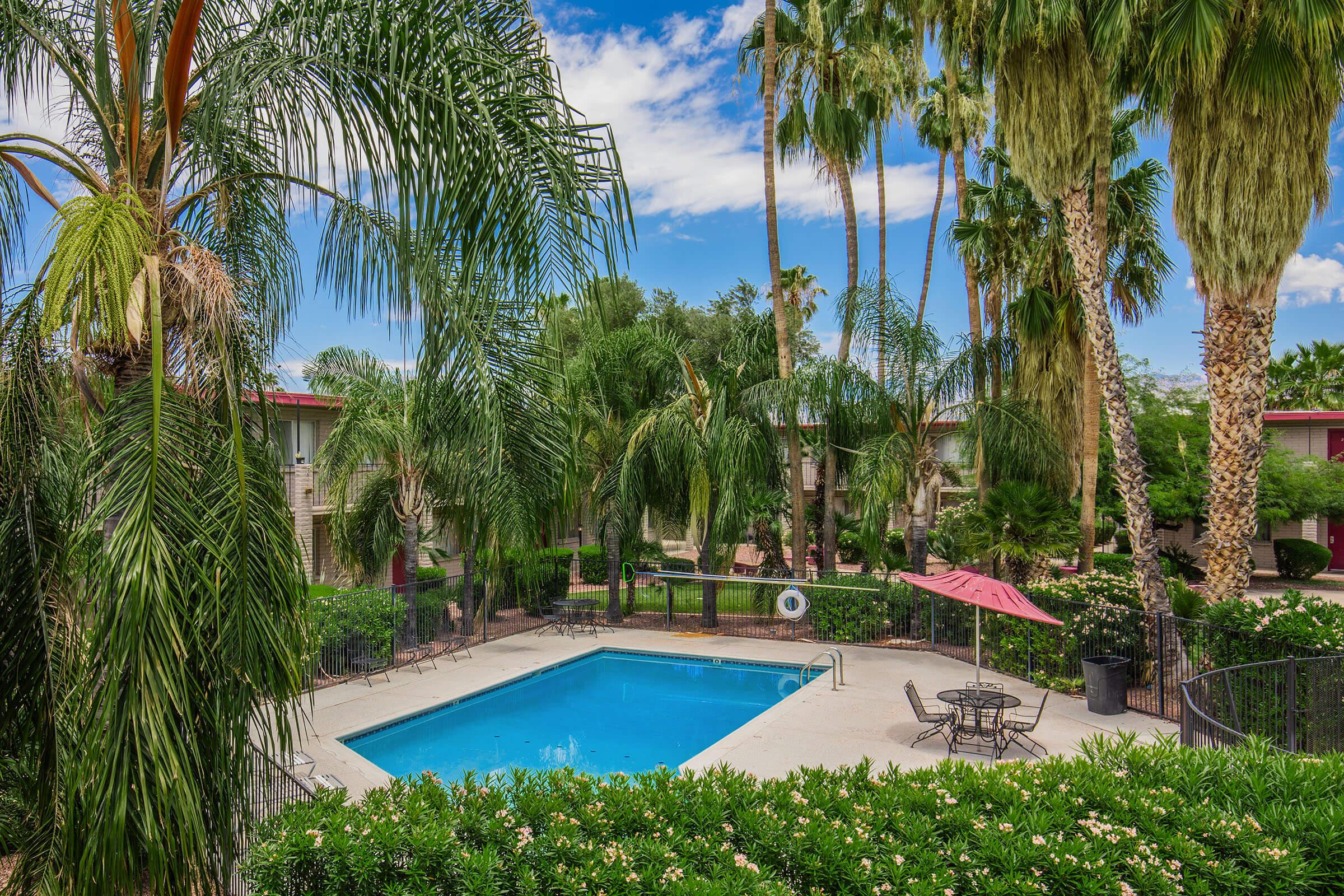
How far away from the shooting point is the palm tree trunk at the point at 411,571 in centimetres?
1571

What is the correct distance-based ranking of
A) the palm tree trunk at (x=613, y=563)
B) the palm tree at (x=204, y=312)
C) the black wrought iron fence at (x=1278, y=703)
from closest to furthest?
the palm tree at (x=204, y=312) → the black wrought iron fence at (x=1278, y=703) → the palm tree trunk at (x=613, y=563)

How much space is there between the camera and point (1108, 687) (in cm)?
1191

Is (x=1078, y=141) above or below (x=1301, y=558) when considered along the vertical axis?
above

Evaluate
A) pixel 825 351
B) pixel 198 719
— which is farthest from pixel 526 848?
pixel 825 351

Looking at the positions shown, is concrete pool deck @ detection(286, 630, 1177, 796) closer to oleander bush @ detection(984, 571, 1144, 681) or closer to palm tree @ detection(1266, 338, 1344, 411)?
oleander bush @ detection(984, 571, 1144, 681)

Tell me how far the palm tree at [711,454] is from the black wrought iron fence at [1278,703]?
935 cm

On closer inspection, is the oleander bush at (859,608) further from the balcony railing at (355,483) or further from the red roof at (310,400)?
the red roof at (310,400)

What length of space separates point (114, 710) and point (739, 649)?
49.1 feet

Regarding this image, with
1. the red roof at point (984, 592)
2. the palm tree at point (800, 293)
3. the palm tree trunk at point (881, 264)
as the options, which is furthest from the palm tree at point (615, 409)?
the palm tree at point (800, 293)

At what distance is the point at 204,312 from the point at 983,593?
10.2 metres

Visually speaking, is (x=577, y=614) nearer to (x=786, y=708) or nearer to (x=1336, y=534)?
(x=786, y=708)

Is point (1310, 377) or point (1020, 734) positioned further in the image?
point (1310, 377)

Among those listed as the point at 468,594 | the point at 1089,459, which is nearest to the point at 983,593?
the point at 1089,459

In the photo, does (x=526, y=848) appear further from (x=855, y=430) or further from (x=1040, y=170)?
(x=855, y=430)
